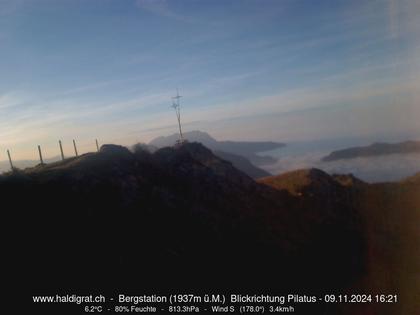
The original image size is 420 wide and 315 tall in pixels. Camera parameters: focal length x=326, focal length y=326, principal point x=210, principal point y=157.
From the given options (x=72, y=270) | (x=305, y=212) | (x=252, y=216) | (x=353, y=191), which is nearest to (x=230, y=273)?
(x=252, y=216)

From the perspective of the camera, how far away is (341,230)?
36.9 meters

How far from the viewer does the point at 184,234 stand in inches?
1030

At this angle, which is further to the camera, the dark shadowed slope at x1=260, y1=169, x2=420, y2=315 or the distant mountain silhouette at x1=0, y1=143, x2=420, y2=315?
the dark shadowed slope at x1=260, y1=169, x2=420, y2=315

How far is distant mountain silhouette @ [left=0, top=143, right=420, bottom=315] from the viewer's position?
66.3 ft

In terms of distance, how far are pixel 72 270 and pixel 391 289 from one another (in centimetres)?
2564

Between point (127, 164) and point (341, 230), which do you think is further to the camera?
point (341, 230)

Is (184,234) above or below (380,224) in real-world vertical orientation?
above

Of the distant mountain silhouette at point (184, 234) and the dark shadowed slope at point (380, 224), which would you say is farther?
the dark shadowed slope at point (380, 224)

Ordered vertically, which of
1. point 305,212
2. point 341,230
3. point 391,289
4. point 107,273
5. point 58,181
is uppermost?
point 58,181

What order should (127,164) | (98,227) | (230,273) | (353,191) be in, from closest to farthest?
(98,227) < (230,273) < (127,164) < (353,191)

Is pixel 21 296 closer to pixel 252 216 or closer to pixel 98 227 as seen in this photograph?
pixel 98 227

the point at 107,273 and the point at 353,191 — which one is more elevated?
the point at 107,273

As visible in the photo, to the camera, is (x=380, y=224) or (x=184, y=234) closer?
Answer: (x=184, y=234)

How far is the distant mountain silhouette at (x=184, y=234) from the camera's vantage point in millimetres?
20219
